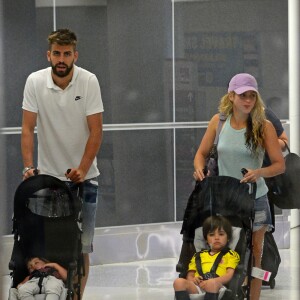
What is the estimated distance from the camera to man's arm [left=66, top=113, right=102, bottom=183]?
3719mm

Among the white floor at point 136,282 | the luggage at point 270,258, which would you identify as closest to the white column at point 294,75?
the luggage at point 270,258

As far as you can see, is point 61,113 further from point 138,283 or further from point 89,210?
point 138,283

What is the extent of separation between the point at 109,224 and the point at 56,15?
884 millimetres

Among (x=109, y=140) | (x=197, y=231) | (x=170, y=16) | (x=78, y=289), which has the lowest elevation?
(x=78, y=289)

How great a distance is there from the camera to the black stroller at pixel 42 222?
12.0 ft

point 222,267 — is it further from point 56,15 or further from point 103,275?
point 56,15

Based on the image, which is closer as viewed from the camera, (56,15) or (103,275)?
(56,15)

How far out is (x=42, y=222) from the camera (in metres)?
3.67

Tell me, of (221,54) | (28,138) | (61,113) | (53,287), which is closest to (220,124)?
(221,54)

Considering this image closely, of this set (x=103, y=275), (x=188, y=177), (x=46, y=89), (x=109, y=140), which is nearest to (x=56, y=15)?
(x=46, y=89)

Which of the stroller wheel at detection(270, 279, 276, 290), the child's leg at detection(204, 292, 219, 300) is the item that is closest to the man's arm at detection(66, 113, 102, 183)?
the child's leg at detection(204, 292, 219, 300)

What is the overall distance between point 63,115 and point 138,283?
81cm

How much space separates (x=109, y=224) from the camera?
3.89 metres

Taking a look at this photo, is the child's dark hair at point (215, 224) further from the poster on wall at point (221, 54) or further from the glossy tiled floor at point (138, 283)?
the poster on wall at point (221, 54)
